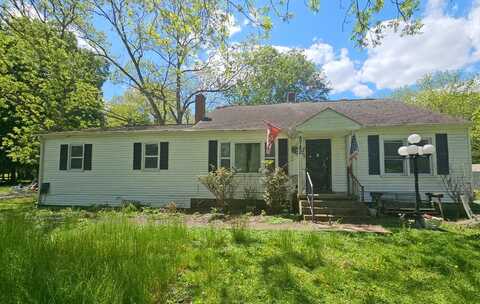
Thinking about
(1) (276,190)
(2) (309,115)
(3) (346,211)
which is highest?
(2) (309,115)

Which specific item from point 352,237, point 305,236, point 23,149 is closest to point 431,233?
point 352,237

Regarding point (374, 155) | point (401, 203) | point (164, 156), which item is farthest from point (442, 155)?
point (164, 156)

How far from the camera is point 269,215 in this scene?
10.8m

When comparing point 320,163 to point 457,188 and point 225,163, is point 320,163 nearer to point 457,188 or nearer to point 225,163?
point 225,163

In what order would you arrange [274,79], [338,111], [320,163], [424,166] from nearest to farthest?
[424,166] < [320,163] < [338,111] < [274,79]

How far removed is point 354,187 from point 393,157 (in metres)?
2.16

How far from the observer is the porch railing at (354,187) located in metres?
11.0

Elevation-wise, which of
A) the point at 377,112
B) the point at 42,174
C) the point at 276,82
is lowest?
the point at 42,174

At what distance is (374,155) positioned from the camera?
1192cm

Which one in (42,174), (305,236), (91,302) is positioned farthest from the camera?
(42,174)

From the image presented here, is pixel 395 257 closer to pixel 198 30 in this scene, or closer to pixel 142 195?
pixel 198 30

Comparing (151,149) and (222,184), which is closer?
(222,184)

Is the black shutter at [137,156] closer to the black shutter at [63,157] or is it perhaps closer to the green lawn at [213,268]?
the black shutter at [63,157]

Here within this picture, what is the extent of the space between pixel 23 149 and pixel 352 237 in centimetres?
2001
